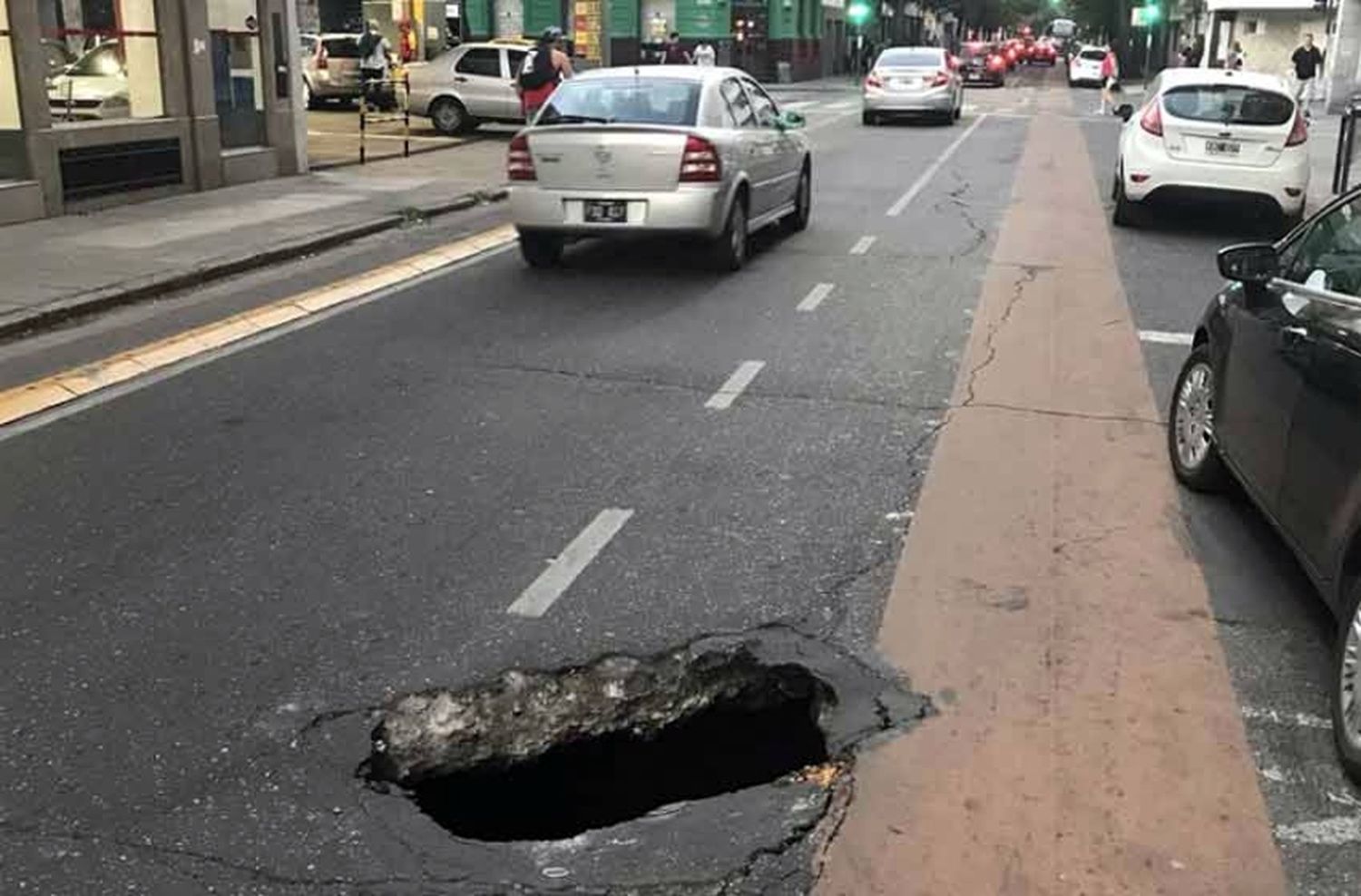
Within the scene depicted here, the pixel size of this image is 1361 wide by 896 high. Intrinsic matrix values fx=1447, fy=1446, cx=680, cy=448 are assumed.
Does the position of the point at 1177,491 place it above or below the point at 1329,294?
below

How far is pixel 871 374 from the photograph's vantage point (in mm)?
8445

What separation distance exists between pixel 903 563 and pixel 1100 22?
9469 centimetres

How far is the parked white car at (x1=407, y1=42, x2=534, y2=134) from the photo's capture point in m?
25.9

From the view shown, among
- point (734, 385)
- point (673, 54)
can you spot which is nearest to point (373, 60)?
point (673, 54)

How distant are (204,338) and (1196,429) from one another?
6.06 m

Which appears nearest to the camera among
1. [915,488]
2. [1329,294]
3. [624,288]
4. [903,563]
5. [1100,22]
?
[1329,294]

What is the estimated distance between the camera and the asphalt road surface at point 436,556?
11.8 feet

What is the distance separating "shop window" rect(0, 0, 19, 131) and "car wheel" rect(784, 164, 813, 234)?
7.41m

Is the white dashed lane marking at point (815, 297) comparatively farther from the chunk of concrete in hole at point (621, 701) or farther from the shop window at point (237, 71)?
the shop window at point (237, 71)

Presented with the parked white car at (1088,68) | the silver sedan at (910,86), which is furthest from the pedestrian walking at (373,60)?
the parked white car at (1088,68)

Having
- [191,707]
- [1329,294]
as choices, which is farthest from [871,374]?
[191,707]

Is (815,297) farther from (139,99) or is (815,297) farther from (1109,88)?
(1109,88)

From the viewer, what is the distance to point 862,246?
1338 cm

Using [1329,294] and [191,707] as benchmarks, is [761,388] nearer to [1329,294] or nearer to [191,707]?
[1329,294]
